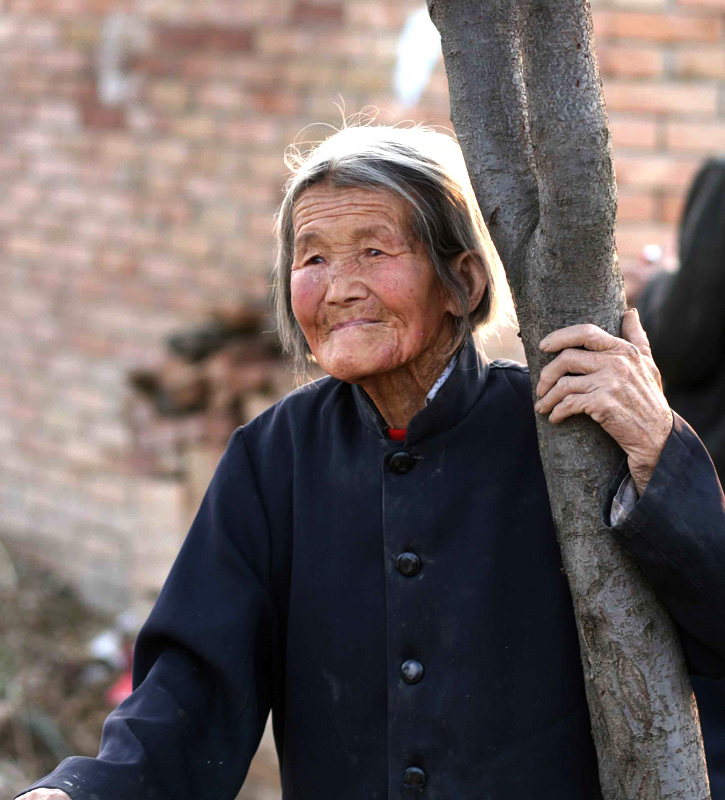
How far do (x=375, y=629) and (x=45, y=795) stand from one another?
0.58 m

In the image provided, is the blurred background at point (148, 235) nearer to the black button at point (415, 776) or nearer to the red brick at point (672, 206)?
the red brick at point (672, 206)

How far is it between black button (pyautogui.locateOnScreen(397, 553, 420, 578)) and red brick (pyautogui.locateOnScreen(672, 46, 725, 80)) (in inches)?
98.7

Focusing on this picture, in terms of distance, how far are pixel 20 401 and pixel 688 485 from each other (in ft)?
16.9

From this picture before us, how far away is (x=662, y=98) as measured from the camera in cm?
371

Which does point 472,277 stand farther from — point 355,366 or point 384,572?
point 384,572

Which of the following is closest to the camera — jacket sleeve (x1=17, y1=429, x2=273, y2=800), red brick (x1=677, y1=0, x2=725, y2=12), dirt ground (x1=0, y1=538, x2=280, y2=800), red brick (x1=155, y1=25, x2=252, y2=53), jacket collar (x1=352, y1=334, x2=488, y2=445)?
jacket sleeve (x1=17, y1=429, x2=273, y2=800)

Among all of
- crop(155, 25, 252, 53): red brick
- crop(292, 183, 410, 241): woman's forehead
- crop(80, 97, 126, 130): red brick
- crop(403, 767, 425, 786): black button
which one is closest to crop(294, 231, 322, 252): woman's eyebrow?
crop(292, 183, 410, 241): woman's forehead

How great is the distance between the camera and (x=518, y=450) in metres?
1.88

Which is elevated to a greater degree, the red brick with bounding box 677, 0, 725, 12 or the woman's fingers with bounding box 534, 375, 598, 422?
the red brick with bounding box 677, 0, 725, 12

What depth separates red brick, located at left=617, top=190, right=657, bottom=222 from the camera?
12.3 ft

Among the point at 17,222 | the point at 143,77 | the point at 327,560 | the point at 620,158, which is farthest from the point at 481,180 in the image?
the point at 17,222

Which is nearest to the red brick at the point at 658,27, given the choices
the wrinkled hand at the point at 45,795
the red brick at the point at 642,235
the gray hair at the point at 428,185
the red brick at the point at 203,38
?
the red brick at the point at 642,235

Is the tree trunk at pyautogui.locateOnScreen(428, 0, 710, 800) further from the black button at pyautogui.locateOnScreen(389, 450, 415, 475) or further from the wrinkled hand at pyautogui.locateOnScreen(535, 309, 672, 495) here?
the black button at pyautogui.locateOnScreen(389, 450, 415, 475)

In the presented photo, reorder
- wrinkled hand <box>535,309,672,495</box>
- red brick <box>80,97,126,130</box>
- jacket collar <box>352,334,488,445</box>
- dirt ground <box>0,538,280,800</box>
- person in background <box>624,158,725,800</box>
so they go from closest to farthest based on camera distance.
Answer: wrinkled hand <box>535,309,672,495</box> < jacket collar <box>352,334,488,445</box> < person in background <box>624,158,725,800</box> < dirt ground <box>0,538,280,800</box> < red brick <box>80,97,126,130</box>
